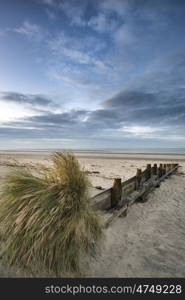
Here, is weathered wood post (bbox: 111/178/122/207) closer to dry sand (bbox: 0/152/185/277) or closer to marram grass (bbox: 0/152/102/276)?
dry sand (bbox: 0/152/185/277)

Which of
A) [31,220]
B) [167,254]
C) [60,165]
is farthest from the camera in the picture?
[167,254]

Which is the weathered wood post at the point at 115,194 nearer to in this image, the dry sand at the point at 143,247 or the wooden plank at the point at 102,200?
the wooden plank at the point at 102,200

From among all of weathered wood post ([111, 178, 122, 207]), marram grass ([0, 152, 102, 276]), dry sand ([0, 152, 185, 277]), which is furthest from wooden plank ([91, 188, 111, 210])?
marram grass ([0, 152, 102, 276])

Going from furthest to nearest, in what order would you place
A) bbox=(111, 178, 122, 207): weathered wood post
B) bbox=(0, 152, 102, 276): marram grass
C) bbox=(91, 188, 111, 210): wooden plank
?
1. bbox=(111, 178, 122, 207): weathered wood post
2. bbox=(91, 188, 111, 210): wooden plank
3. bbox=(0, 152, 102, 276): marram grass

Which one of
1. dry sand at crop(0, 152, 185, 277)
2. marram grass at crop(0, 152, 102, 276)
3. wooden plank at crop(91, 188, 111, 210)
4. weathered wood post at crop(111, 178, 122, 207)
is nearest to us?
marram grass at crop(0, 152, 102, 276)

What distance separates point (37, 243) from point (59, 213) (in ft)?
1.43

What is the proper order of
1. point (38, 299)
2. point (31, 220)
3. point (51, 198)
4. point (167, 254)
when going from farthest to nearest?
1. point (167, 254)
2. point (51, 198)
3. point (31, 220)
4. point (38, 299)

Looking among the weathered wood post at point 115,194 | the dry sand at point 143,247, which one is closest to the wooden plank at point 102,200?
the weathered wood post at point 115,194

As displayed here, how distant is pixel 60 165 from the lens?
2.95 metres

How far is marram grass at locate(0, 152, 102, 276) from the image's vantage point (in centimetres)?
248

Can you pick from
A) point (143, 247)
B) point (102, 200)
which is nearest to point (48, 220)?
point (102, 200)

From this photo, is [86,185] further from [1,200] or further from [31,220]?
[1,200]

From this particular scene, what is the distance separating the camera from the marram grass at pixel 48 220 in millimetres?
2482

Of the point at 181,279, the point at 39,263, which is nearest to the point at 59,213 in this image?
the point at 39,263
